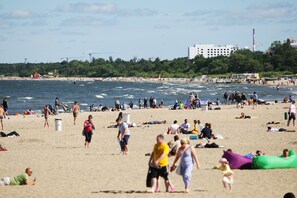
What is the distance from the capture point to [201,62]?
190m

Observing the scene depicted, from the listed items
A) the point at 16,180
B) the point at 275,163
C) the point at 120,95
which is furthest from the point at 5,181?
the point at 120,95

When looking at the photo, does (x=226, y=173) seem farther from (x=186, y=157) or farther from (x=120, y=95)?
(x=120, y=95)

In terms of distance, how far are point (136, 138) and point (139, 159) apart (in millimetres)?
6164

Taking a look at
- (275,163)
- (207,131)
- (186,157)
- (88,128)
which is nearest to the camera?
(186,157)

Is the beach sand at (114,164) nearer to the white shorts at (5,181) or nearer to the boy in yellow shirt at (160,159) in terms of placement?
the white shorts at (5,181)

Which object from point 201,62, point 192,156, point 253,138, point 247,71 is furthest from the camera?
point 201,62

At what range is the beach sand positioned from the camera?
13.0 m

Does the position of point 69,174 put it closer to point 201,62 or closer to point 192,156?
point 192,156

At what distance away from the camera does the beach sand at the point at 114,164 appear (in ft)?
42.7

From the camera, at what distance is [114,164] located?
16906 mm

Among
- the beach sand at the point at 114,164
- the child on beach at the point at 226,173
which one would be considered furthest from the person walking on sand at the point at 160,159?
the child on beach at the point at 226,173

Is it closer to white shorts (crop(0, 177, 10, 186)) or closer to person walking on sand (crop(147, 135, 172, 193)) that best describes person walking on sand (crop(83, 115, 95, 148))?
white shorts (crop(0, 177, 10, 186))

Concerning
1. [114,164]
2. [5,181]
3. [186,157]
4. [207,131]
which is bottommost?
[114,164]

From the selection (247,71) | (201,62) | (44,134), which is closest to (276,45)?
(247,71)
